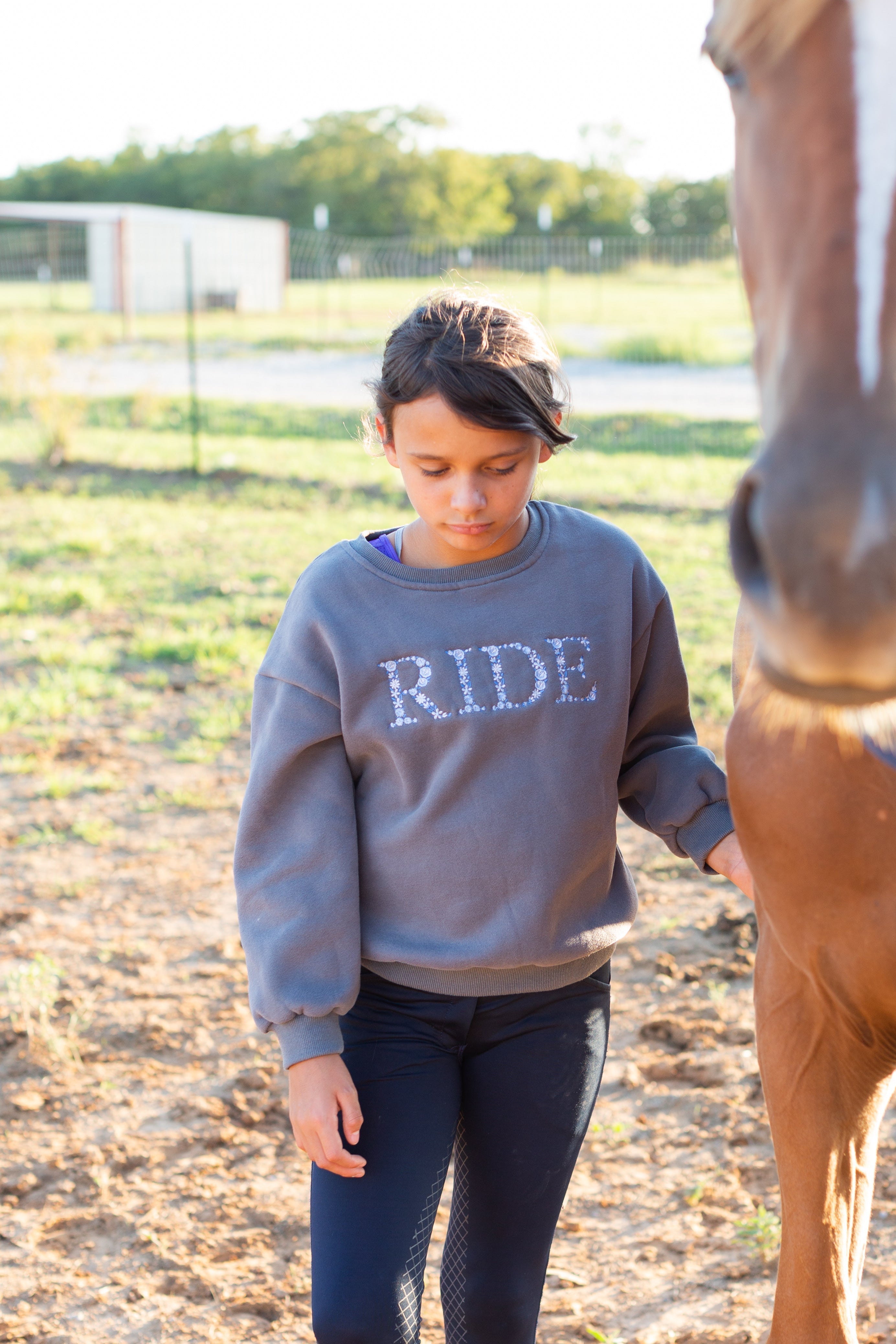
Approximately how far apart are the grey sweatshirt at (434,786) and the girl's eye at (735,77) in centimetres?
69

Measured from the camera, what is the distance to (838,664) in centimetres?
84

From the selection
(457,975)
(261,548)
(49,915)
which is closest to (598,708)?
(457,975)

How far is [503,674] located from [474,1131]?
60 centimetres

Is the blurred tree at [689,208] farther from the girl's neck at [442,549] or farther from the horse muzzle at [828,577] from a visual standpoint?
the horse muzzle at [828,577]

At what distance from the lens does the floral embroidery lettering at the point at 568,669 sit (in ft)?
5.35

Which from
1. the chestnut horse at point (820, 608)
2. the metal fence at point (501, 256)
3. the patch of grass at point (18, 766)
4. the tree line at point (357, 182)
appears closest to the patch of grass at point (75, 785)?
the patch of grass at point (18, 766)

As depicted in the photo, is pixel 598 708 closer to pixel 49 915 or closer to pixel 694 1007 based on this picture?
pixel 694 1007

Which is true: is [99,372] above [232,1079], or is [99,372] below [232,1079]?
above

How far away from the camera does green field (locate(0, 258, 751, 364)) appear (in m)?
14.6

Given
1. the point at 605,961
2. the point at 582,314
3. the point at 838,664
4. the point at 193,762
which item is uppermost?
the point at 582,314

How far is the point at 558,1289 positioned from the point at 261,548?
5.43m

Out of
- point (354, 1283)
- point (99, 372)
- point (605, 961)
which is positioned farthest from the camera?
point (99, 372)

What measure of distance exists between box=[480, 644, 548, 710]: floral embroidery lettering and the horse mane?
748 millimetres

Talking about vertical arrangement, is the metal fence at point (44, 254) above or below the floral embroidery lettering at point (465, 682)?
above
